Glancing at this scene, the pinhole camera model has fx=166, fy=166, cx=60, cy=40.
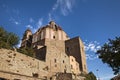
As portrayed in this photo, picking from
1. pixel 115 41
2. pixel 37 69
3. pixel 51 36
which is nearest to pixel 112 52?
pixel 115 41

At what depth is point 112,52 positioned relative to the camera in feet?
86.2

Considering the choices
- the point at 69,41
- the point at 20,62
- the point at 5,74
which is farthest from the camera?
the point at 69,41

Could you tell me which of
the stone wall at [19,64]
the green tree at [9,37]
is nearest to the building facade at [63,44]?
the green tree at [9,37]

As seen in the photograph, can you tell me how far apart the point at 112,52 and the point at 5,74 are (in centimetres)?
1628

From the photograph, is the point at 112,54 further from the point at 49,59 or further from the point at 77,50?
the point at 77,50

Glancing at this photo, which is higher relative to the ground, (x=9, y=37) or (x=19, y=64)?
(x=9, y=37)

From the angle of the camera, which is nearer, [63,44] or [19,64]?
[19,64]

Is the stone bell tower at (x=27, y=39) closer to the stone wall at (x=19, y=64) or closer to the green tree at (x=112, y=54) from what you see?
the stone wall at (x=19, y=64)

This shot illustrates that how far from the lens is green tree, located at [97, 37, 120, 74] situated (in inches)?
1009

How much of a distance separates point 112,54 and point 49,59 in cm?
1579

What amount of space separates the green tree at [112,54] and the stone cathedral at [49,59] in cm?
859

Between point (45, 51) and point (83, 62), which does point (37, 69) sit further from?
point (83, 62)

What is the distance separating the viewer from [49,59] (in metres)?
37.6

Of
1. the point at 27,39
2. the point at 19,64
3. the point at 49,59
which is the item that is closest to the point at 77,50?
the point at 27,39
